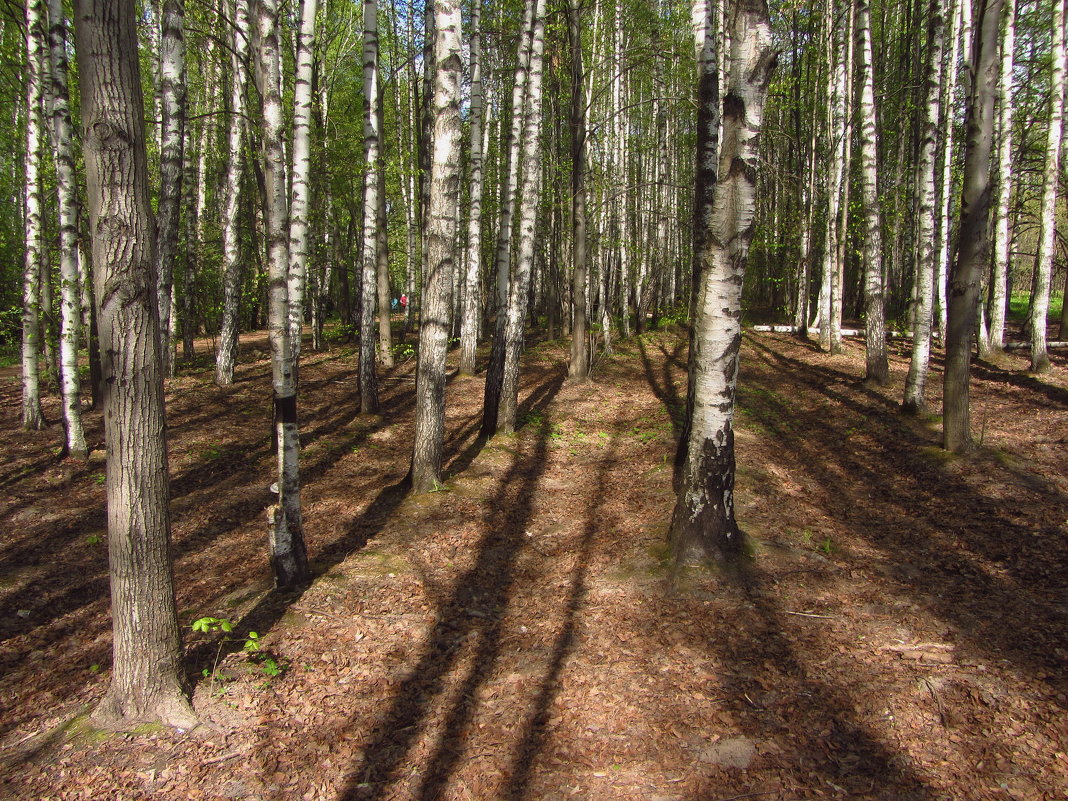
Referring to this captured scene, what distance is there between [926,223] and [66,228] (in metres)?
12.0

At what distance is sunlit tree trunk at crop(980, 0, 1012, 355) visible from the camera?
1256 cm

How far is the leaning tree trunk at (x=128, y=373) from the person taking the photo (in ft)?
10.7

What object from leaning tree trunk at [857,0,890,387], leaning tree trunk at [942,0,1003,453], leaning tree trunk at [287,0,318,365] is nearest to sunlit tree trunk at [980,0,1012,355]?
leaning tree trunk at [857,0,890,387]

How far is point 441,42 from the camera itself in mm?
6672

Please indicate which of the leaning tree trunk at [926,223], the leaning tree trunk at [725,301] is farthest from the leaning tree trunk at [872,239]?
the leaning tree trunk at [725,301]

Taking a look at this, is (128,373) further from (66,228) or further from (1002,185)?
(1002,185)

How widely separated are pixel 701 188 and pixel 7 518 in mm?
8503

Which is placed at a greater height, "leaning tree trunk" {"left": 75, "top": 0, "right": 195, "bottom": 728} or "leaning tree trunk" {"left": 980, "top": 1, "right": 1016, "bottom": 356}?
"leaning tree trunk" {"left": 980, "top": 1, "right": 1016, "bottom": 356}

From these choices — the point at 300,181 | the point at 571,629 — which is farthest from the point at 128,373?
the point at 571,629

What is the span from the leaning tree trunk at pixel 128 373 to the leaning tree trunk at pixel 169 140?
23.4 feet

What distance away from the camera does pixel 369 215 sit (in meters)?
11.1

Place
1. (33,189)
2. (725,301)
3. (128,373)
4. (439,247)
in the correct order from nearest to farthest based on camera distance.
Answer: (128,373), (725,301), (439,247), (33,189)

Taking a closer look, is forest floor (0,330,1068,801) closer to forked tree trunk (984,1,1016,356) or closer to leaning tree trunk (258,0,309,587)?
leaning tree trunk (258,0,309,587)

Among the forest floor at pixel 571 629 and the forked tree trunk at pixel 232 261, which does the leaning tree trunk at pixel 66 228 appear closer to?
the forest floor at pixel 571 629
